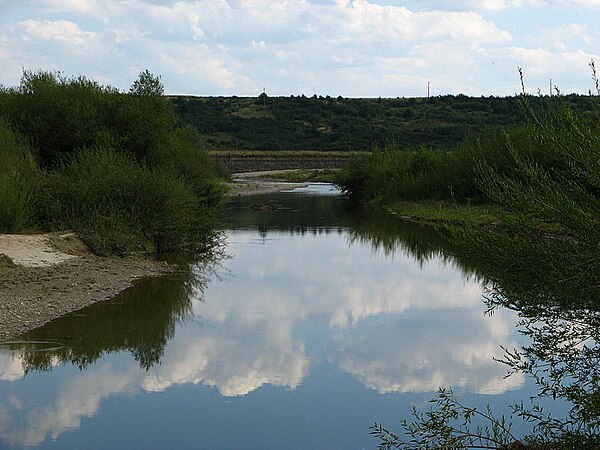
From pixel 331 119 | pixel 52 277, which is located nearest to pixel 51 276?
pixel 52 277

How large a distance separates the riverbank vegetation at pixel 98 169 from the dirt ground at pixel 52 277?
107cm

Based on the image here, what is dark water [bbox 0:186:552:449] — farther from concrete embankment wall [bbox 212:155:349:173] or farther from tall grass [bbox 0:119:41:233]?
concrete embankment wall [bbox 212:155:349:173]

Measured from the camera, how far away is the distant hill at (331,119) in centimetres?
9506

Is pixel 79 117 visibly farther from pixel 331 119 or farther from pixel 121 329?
pixel 331 119

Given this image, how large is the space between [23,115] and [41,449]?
69.8 ft

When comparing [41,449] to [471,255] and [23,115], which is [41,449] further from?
[23,115]

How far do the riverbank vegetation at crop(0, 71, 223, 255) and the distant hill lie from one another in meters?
58.1

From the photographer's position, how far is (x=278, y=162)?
8712cm

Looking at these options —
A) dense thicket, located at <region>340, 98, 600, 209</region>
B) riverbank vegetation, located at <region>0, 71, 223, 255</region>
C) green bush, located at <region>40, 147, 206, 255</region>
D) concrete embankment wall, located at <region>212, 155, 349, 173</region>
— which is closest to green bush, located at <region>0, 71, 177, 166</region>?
riverbank vegetation, located at <region>0, 71, 223, 255</region>

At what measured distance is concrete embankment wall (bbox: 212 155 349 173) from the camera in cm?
8200

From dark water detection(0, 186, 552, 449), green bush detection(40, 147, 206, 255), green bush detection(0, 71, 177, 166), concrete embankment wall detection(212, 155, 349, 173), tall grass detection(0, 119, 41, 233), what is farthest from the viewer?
concrete embankment wall detection(212, 155, 349, 173)

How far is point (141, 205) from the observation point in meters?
22.5

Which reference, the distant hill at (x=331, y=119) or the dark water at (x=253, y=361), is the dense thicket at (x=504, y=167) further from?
the distant hill at (x=331, y=119)

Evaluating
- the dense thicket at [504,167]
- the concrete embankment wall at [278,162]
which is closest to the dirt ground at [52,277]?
the dense thicket at [504,167]
